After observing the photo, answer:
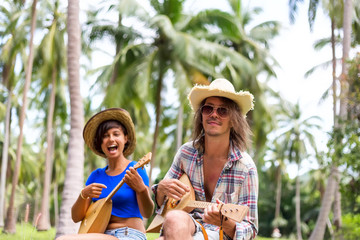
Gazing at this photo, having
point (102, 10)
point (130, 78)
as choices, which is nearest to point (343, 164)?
point (130, 78)

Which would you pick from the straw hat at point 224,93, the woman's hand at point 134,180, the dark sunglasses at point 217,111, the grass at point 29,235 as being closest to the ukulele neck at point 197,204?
the woman's hand at point 134,180

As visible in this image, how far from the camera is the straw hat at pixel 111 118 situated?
4484 mm

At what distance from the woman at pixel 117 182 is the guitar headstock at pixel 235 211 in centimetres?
82

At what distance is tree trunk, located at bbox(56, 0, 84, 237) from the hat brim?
16.7 feet

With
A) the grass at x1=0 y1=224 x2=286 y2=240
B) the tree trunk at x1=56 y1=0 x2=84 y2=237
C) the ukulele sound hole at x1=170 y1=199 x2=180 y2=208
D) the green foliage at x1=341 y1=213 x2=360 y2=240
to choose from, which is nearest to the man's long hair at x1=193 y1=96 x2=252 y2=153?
the ukulele sound hole at x1=170 y1=199 x2=180 y2=208

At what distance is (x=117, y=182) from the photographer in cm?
432

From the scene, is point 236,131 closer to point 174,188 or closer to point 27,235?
point 174,188

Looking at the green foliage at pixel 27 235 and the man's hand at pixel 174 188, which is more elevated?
the man's hand at pixel 174 188

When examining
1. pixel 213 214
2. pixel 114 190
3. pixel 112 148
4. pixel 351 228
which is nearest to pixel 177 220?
pixel 213 214

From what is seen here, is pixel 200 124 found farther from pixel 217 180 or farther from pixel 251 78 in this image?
pixel 251 78

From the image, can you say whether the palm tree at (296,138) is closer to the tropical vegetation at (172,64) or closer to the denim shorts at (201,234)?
the tropical vegetation at (172,64)

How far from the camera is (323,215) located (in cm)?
1898

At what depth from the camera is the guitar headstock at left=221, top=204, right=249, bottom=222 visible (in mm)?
3396

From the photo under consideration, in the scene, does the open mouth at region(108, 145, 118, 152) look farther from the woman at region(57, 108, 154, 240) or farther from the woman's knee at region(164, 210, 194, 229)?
the woman's knee at region(164, 210, 194, 229)
